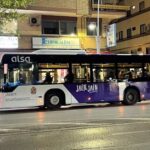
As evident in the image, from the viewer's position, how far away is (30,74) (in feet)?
78.3

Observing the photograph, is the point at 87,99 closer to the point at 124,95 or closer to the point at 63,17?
the point at 124,95

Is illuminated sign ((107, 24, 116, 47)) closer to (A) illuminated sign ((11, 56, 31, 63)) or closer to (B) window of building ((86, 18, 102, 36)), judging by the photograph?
(B) window of building ((86, 18, 102, 36))

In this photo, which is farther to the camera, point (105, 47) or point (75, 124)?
point (105, 47)

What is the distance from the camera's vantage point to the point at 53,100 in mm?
24609

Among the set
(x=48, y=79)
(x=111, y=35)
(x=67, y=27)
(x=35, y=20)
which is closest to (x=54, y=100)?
(x=48, y=79)

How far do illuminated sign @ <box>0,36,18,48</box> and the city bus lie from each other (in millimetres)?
14737

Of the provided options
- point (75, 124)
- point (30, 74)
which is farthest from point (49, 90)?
point (75, 124)

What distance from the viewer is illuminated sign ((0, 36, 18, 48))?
38.9m

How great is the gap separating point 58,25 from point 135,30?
71.5ft

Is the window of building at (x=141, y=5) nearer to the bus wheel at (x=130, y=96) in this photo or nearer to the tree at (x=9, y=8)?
the bus wheel at (x=130, y=96)

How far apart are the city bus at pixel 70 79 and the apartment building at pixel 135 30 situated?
30.8 m

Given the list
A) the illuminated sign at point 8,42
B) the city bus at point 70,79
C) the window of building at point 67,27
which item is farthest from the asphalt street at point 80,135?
the window of building at point 67,27

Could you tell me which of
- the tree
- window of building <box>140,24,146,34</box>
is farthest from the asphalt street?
window of building <box>140,24,146,34</box>

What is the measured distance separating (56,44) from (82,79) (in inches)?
669
